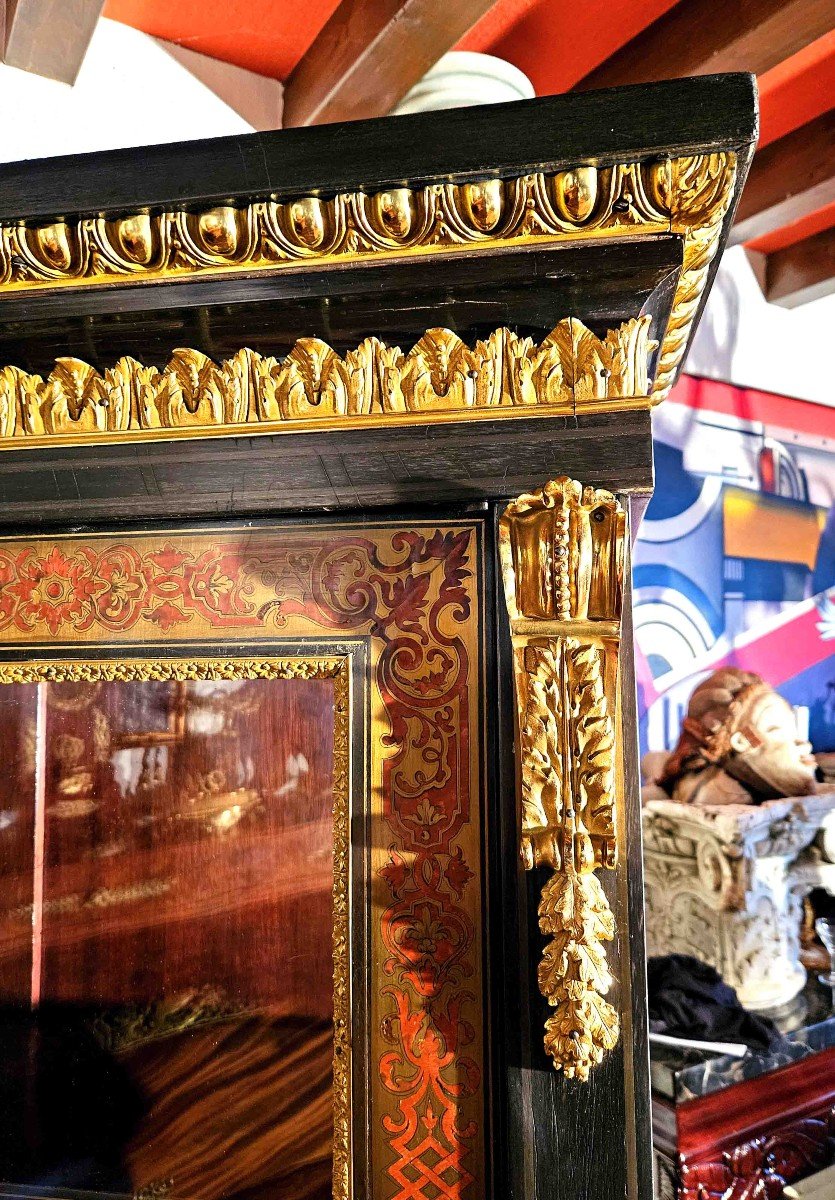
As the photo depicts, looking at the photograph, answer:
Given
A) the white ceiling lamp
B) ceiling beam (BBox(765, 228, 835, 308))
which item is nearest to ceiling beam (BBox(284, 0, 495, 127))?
the white ceiling lamp

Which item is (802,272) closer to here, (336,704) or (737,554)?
(737,554)

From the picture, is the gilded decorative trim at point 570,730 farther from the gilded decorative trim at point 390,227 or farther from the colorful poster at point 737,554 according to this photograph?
the colorful poster at point 737,554

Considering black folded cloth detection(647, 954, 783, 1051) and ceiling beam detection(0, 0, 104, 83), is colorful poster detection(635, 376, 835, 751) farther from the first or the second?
ceiling beam detection(0, 0, 104, 83)

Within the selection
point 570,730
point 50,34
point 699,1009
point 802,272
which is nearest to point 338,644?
point 570,730

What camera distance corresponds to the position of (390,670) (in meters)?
0.69

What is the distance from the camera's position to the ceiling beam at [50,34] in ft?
3.82

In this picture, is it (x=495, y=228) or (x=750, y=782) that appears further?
(x=750, y=782)

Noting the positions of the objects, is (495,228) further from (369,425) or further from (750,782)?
(750,782)

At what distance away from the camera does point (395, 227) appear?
0.59m

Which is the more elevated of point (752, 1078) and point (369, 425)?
point (369, 425)

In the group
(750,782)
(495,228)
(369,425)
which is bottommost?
(750,782)

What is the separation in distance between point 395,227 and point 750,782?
2.22 m

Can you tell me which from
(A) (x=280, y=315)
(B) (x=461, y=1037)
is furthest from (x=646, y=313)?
(B) (x=461, y=1037)

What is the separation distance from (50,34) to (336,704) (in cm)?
119
